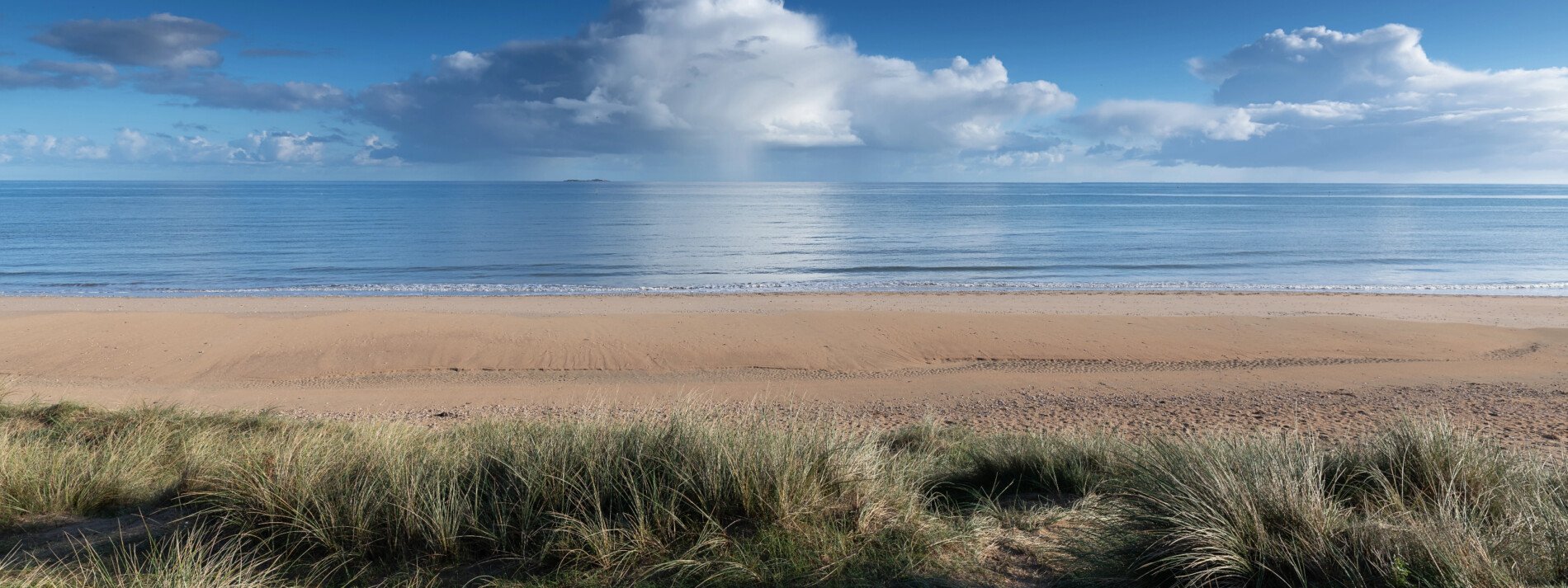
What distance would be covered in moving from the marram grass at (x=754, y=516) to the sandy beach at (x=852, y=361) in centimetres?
408

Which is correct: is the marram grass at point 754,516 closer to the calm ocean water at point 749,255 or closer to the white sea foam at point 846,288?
the white sea foam at point 846,288

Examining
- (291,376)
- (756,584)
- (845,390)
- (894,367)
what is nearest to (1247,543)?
(756,584)

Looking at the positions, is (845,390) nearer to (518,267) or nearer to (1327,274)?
(518,267)

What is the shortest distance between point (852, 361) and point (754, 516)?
34.0ft

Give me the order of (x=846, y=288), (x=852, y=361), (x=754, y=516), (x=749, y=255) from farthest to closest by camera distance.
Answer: (x=749, y=255) → (x=846, y=288) → (x=852, y=361) → (x=754, y=516)

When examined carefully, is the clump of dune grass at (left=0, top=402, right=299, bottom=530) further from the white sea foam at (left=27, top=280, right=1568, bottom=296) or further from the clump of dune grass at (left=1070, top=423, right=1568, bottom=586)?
the white sea foam at (left=27, top=280, right=1568, bottom=296)

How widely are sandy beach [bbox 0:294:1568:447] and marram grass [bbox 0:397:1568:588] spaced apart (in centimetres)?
408

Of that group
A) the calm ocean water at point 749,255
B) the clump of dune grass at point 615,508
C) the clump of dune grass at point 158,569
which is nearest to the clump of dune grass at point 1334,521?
the clump of dune grass at point 615,508

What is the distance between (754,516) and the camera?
15.1ft

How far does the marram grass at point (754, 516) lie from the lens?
380 centimetres

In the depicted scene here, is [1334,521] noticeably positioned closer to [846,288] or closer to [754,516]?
[754,516]

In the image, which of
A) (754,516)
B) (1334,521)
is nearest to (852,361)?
(754,516)

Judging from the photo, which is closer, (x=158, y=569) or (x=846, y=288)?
(x=158, y=569)

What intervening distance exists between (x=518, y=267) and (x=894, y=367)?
2201 cm
